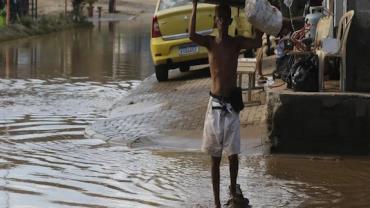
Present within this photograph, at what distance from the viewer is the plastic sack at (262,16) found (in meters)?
6.07

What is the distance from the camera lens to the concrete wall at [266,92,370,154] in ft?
25.6

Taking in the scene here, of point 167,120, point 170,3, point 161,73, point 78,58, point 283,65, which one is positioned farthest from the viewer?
point 78,58

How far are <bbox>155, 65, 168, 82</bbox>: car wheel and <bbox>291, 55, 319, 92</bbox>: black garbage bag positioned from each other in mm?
6599

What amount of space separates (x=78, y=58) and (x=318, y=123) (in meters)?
13.8

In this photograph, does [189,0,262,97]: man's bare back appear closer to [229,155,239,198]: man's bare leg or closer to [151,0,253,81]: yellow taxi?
[229,155,239,198]: man's bare leg

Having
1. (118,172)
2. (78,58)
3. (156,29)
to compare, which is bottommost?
(118,172)

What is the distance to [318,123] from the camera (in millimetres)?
7902

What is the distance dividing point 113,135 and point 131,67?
9.38m

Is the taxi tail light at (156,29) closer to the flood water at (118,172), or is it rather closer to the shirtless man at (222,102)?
the flood water at (118,172)

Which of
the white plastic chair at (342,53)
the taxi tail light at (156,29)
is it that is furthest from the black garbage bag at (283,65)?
the taxi tail light at (156,29)

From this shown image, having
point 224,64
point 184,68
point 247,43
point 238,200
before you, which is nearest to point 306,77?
point 247,43

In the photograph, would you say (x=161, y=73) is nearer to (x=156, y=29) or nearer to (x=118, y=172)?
(x=156, y=29)

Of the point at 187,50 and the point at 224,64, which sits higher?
the point at 224,64

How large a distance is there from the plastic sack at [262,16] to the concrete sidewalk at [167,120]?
7.90 ft
